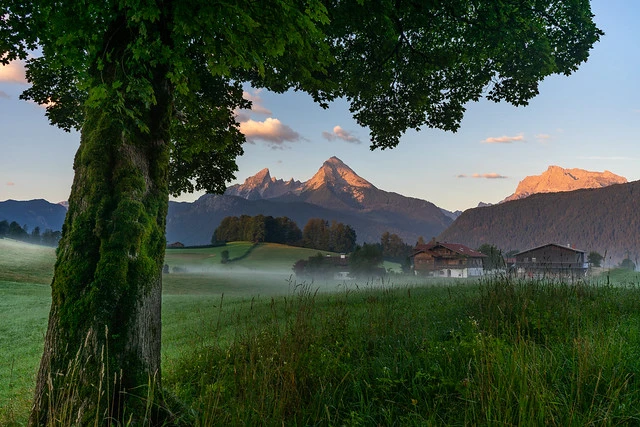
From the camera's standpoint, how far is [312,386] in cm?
465

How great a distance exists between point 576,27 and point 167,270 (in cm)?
7927

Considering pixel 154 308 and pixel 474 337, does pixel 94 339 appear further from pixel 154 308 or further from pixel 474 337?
pixel 474 337

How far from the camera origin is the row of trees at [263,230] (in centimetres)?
10648

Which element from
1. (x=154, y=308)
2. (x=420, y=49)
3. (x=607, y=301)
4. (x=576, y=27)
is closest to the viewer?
(x=154, y=308)

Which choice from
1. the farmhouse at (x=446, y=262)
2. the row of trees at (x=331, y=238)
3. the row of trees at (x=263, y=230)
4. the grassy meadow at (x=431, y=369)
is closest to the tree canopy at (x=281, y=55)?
the grassy meadow at (x=431, y=369)

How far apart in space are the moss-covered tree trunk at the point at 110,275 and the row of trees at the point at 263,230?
100458mm

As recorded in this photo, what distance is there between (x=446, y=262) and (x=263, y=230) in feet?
170

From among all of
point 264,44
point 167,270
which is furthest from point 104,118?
point 167,270

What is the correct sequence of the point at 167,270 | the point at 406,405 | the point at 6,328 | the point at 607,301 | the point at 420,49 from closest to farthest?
the point at 406,405, the point at 607,301, the point at 420,49, the point at 6,328, the point at 167,270

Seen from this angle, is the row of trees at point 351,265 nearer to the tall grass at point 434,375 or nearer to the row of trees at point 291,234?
the row of trees at point 291,234

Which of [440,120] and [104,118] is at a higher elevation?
[440,120]

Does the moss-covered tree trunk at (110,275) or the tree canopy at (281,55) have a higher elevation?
the tree canopy at (281,55)

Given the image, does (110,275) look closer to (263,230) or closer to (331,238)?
(263,230)

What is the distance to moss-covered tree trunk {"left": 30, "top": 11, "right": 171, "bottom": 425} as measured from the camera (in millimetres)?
4406
